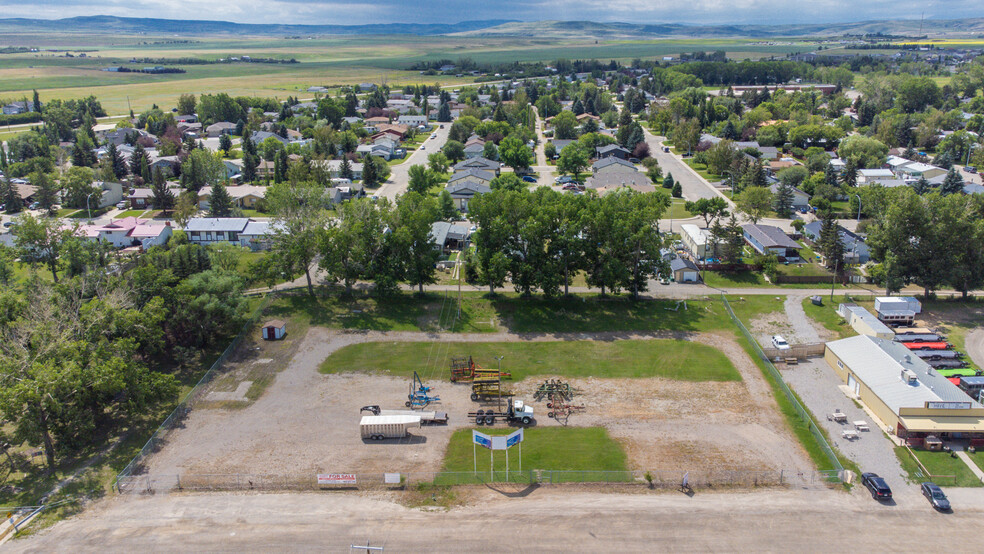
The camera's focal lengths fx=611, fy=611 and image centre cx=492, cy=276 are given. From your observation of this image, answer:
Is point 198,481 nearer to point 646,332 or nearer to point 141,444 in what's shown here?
point 141,444

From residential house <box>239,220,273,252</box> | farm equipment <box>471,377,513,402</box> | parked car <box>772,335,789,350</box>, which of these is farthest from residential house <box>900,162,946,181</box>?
residential house <box>239,220,273,252</box>

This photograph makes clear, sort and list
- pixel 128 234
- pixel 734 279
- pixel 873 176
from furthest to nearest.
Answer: pixel 873 176
pixel 128 234
pixel 734 279

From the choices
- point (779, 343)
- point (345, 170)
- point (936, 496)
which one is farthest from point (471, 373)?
point (345, 170)

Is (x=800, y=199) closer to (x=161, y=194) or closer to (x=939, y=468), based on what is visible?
(x=939, y=468)

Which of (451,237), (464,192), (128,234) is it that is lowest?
(451,237)

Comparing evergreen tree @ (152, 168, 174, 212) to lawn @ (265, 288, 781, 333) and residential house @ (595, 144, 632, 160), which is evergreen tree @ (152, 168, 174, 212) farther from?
residential house @ (595, 144, 632, 160)

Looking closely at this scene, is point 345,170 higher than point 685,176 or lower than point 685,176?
higher

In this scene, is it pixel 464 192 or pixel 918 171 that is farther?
pixel 918 171

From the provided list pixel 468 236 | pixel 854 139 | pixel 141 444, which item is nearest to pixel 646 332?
pixel 468 236
